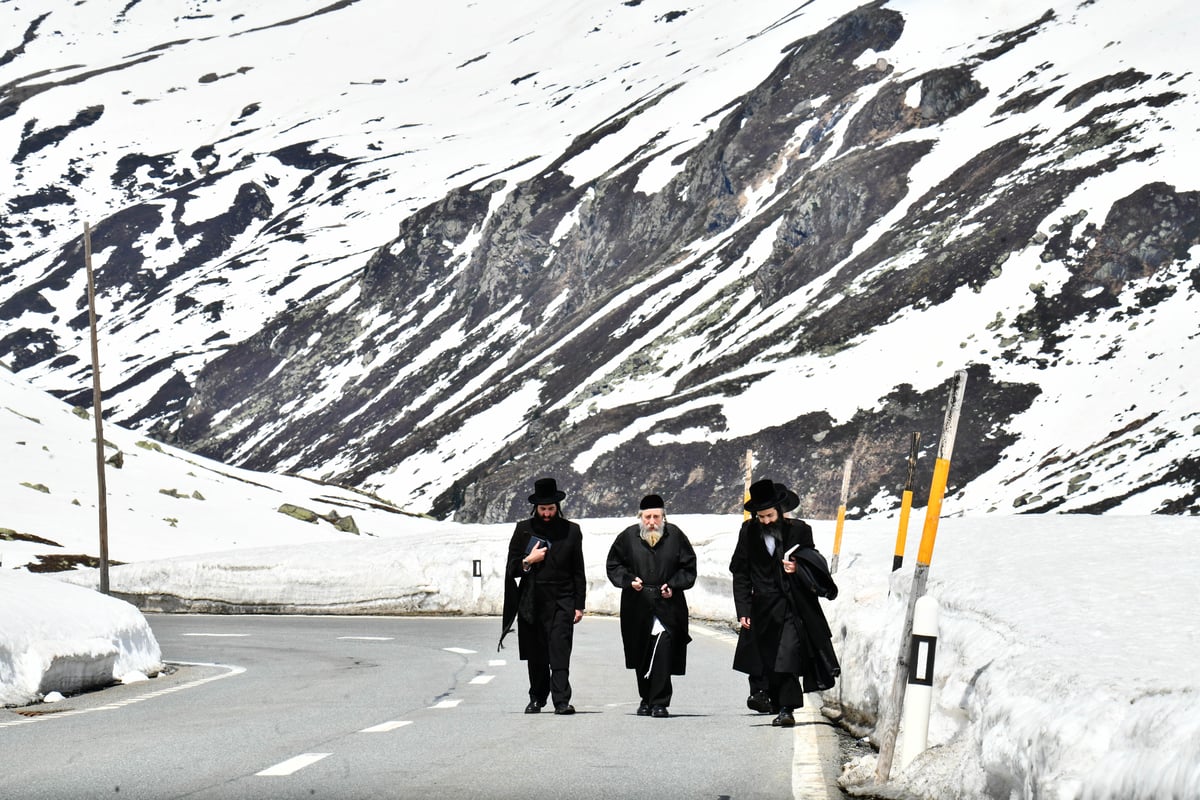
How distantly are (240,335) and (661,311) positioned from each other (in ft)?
303

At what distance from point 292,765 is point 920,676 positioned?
3380 millimetres

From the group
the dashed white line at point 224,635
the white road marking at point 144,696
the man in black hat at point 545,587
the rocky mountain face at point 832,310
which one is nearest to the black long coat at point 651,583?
the man in black hat at point 545,587

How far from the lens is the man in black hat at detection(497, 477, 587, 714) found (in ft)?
43.0

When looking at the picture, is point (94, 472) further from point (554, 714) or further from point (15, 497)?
point (554, 714)

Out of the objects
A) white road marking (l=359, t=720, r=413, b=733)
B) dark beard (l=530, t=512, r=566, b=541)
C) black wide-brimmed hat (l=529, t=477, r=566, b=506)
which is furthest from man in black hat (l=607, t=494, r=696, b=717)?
white road marking (l=359, t=720, r=413, b=733)

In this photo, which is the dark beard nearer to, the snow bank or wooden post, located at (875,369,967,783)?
the snow bank

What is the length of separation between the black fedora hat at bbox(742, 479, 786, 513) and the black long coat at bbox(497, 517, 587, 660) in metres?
1.75

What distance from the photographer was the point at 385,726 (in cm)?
1175

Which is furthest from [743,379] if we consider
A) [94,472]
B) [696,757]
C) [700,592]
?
[696,757]

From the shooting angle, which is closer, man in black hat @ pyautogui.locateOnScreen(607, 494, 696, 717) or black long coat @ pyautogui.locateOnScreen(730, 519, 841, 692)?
black long coat @ pyautogui.locateOnScreen(730, 519, 841, 692)

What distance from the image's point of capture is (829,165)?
116375mm

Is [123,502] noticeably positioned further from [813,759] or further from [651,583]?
[813,759]

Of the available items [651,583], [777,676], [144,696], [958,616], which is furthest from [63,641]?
[958,616]

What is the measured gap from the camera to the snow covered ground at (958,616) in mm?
5852
